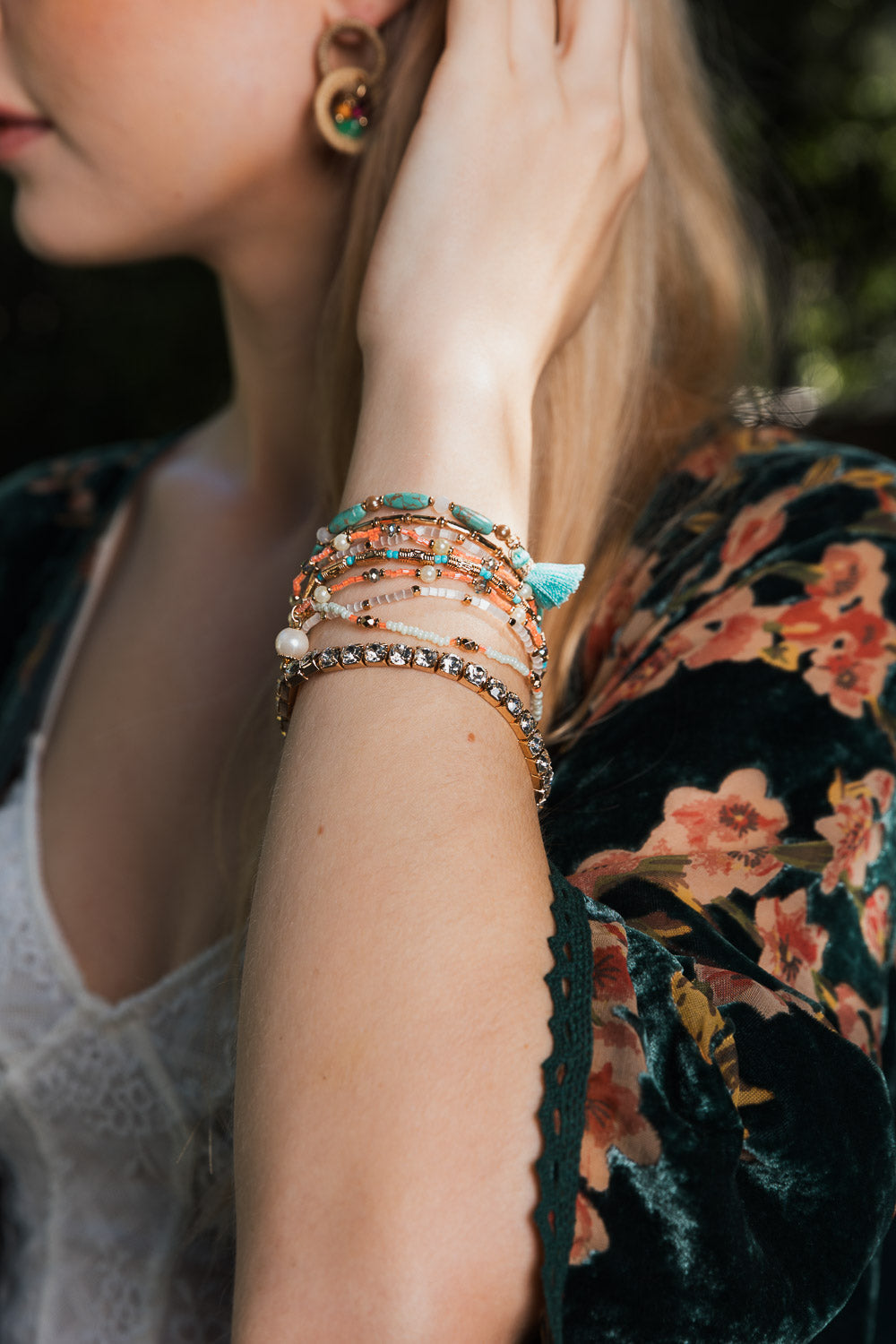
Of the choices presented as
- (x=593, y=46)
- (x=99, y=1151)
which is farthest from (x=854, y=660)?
(x=99, y=1151)

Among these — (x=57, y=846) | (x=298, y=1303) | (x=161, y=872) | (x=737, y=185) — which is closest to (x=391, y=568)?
(x=298, y=1303)

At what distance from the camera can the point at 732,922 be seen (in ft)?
2.39

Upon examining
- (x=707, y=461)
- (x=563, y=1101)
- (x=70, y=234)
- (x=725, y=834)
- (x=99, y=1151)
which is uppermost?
(x=70, y=234)

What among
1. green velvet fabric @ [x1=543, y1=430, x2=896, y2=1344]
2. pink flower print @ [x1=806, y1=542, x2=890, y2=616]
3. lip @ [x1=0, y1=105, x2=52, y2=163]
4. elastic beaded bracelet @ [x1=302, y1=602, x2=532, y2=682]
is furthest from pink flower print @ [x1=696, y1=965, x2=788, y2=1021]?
lip @ [x1=0, y1=105, x2=52, y2=163]

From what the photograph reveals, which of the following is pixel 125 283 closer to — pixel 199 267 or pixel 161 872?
pixel 199 267

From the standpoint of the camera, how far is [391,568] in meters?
0.74

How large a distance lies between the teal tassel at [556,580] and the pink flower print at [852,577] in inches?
8.6

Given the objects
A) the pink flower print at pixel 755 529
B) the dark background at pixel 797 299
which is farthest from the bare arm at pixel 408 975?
the dark background at pixel 797 299

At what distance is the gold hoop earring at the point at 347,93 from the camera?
1019 mm

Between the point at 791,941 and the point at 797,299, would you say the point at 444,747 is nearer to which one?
Answer: the point at 791,941

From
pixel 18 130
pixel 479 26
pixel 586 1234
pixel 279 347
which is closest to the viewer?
pixel 586 1234

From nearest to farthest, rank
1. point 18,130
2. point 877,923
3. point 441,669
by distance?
point 441,669, point 877,923, point 18,130

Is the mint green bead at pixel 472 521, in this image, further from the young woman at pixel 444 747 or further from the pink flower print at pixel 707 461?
the pink flower print at pixel 707 461

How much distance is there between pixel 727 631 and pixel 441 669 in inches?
11.1
